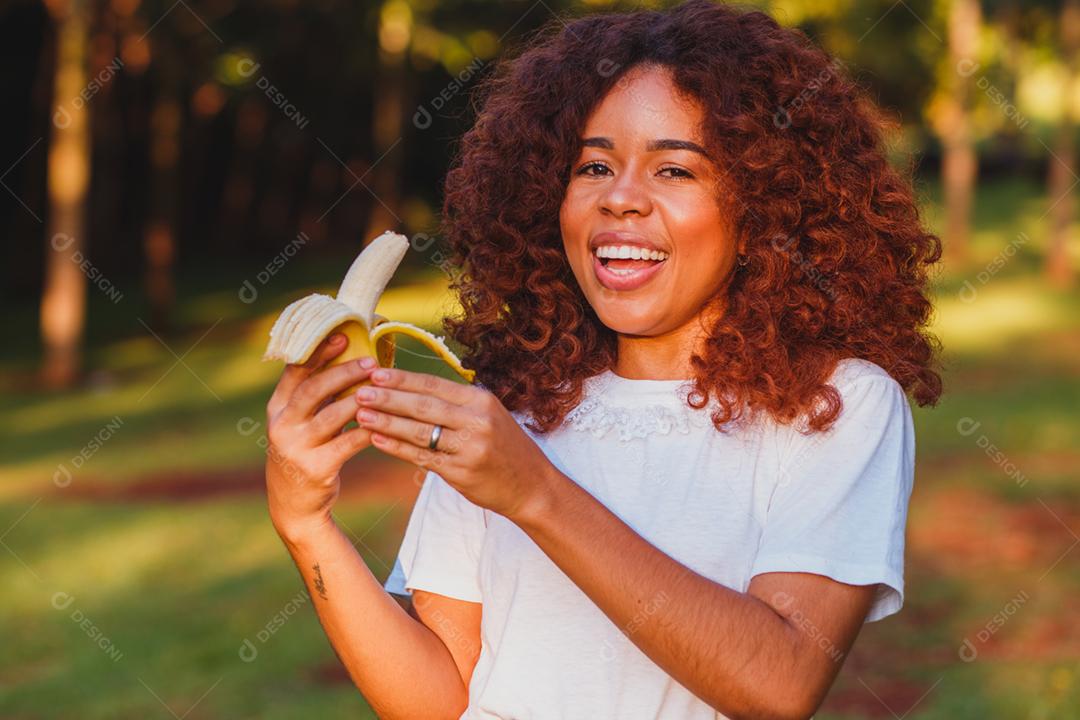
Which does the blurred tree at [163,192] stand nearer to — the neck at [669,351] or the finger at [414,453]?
the neck at [669,351]

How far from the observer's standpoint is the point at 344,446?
2002 millimetres

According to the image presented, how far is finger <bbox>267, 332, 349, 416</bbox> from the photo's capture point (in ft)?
6.75

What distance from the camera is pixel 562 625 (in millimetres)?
2162

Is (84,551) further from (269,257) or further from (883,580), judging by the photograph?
(269,257)

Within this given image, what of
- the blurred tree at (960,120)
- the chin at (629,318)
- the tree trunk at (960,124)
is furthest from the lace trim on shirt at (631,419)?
the tree trunk at (960,124)

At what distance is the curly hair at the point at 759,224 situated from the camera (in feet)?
7.41

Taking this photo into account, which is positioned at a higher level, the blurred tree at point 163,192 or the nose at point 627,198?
the blurred tree at point 163,192

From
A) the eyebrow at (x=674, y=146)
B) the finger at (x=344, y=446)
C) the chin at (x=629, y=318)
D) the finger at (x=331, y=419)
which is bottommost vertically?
the finger at (x=344, y=446)

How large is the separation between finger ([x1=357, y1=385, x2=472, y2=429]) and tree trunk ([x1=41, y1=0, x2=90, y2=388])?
50.0ft

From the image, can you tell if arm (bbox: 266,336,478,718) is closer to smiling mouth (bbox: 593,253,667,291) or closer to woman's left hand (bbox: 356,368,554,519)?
woman's left hand (bbox: 356,368,554,519)

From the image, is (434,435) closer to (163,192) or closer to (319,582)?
(319,582)

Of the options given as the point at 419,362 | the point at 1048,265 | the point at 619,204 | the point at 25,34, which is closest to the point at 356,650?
the point at 619,204

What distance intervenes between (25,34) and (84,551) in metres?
21.1

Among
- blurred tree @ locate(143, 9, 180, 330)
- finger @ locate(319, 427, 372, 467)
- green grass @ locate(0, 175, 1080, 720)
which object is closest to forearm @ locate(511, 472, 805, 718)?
finger @ locate(319, 427, 372, 467)
